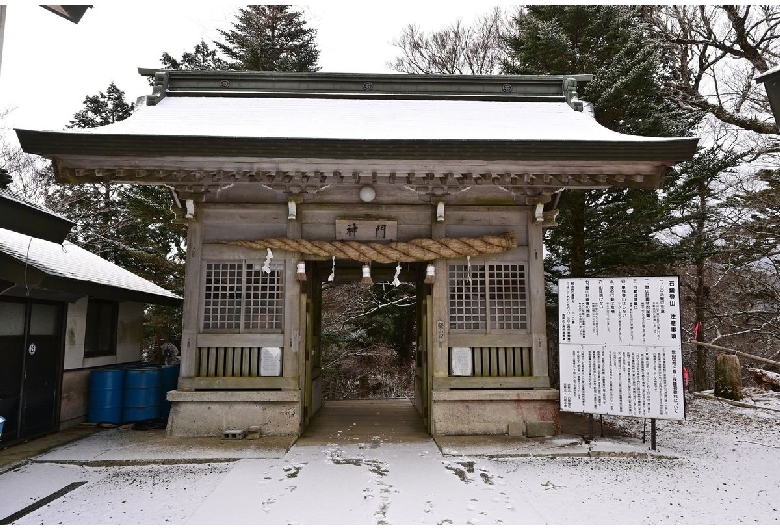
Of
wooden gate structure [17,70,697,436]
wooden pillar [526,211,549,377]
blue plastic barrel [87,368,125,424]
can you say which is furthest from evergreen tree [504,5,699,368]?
blue plastic barrel [87,368,125,424]

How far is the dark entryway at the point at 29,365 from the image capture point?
21.3 ft

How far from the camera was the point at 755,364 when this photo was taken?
736 inches

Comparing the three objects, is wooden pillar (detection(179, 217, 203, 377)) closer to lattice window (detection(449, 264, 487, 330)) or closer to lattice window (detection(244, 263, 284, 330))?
lattice window (detection(244, 263, 284, 330))

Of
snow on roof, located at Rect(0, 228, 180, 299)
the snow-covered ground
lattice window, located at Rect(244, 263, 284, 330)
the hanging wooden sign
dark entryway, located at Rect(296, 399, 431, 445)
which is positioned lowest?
dark entryway, located at Rect(296, 399, 431, 445)

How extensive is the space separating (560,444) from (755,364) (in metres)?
17.0

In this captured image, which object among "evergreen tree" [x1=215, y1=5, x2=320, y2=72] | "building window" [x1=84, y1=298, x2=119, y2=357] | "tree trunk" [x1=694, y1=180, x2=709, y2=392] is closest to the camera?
"building window" [x1=84, y1=298, x2=119, y2=357]

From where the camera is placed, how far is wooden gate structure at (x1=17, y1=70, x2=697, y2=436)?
6738mm

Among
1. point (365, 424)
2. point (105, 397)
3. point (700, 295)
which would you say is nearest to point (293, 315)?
point (365, 424)

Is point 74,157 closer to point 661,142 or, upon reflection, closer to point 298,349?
point 298,349

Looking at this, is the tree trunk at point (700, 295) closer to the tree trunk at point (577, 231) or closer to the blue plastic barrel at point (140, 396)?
the tree trunk at point (577, 231)

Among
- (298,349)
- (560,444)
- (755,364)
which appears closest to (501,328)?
(560,444)

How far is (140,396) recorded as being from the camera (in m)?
8.00

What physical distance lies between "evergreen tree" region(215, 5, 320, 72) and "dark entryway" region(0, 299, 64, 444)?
13.4 meters

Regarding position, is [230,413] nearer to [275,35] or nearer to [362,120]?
[362,120]
